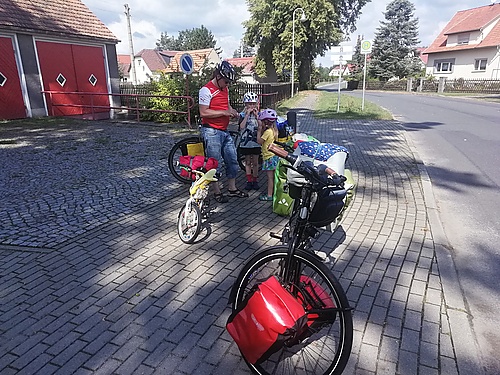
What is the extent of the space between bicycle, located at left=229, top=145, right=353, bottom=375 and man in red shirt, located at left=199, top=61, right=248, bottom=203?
9.19 ft

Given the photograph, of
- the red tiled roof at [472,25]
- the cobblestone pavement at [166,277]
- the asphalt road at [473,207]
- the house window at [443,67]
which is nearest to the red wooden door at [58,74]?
the cobblestone pavement at [166,277]

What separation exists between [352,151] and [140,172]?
524 centimetres

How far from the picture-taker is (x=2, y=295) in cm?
316

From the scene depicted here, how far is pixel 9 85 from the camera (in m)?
13.5

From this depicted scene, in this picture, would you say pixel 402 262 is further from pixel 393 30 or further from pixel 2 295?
pixel 393 30

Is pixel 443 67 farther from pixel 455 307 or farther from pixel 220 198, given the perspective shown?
pixel 455 307

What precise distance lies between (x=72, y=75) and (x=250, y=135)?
13.2m

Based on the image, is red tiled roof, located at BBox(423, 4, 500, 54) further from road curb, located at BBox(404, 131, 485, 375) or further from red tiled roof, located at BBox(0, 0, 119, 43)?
road curb, located at BBox(404, 131, 485, 375)

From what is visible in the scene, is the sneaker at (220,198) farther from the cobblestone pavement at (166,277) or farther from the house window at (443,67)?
the house window at (443,67)

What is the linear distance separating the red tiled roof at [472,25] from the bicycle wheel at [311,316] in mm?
44976

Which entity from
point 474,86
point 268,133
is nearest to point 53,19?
point 268,133

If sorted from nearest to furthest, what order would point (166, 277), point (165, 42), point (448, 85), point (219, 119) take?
point (166, 277) → point (219, 119) → point (448, 85) → point (165, 42)

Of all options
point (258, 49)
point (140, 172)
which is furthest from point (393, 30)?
point (140, 172)

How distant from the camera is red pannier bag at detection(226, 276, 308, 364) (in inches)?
80.0
